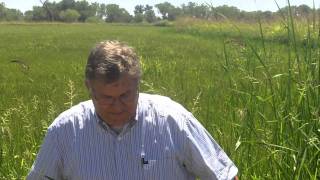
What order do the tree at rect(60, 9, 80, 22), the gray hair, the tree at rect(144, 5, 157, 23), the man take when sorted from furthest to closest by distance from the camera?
1. the tree at rect(144, 5, 157, 23)
2. the tree at rect(60, 9, 80, 22)
3. the man
4. the gray hair

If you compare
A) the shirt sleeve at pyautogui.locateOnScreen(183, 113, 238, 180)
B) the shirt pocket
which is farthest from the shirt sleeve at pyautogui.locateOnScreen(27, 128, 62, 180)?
the shirt sleeve at pyautogui.locateOnScreen(183, 113, 238, 180)

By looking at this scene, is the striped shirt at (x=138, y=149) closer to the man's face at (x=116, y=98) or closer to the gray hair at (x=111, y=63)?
the man's face at (x=116, y=98)

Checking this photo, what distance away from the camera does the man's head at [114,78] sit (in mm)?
2309

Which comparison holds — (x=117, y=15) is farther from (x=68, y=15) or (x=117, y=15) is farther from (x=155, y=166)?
(x=155, y=166)

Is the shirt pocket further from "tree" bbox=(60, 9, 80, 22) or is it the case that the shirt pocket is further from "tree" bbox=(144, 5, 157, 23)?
"tree" bbox=(144, 5, 157, 23)

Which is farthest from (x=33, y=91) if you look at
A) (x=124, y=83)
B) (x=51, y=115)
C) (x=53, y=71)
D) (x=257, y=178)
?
(x=124, y=83)

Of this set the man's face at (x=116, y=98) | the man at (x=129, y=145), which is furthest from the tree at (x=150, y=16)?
the man's face at (x=116, y=98)

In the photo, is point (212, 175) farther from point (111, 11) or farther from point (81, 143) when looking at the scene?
point (111, 11)

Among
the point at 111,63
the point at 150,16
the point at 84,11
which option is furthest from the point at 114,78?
the point at 150,16

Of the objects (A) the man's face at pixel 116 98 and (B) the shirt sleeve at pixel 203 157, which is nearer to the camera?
(A) the man's face at pixel 116 98

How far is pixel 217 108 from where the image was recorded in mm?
4688

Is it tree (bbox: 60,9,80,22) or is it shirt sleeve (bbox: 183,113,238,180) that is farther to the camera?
tree (bbox: 60,9,80,22)

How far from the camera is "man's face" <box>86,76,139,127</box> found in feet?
7.64

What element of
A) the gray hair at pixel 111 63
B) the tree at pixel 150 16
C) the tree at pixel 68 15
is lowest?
the tree at pixel 150 16
